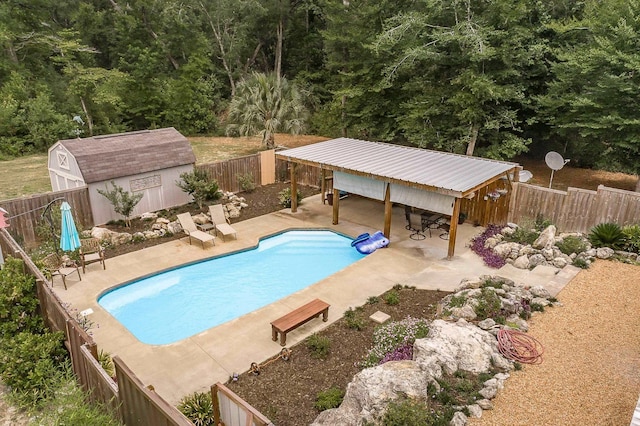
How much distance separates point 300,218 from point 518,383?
36.6 feet

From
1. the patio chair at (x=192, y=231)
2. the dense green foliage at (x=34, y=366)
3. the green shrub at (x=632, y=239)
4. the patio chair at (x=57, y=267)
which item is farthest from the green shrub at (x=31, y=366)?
the green shrub at (x=632, y=239)

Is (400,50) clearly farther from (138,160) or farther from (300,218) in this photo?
(138,160)

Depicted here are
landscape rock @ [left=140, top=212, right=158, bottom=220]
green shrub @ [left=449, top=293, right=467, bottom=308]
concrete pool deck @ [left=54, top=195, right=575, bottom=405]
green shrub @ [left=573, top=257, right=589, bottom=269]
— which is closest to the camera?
concrete pool deck @ [left=54, top=195, right=575, bottom=405]

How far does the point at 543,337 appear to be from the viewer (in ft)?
28.7

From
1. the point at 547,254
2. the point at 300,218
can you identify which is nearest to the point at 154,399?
the point at 547,254

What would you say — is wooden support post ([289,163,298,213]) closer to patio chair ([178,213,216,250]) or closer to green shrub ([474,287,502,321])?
patio chair ([178,213,216,250])

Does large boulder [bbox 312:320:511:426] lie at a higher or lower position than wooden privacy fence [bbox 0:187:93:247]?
lower

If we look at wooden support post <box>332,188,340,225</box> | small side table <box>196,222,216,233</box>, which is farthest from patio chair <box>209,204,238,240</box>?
wooden support post <box>332,188,340,225</box>

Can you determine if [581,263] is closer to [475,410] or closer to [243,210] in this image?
[475,410]

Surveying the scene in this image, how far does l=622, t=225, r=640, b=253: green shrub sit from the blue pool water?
788 cm

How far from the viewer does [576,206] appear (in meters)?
14.2

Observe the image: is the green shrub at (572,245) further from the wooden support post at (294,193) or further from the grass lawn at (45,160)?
the grass lawn at (45,160)

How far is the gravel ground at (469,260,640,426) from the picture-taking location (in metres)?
6.71

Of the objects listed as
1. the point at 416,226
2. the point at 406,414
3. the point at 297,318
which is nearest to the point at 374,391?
the point at 406,414
